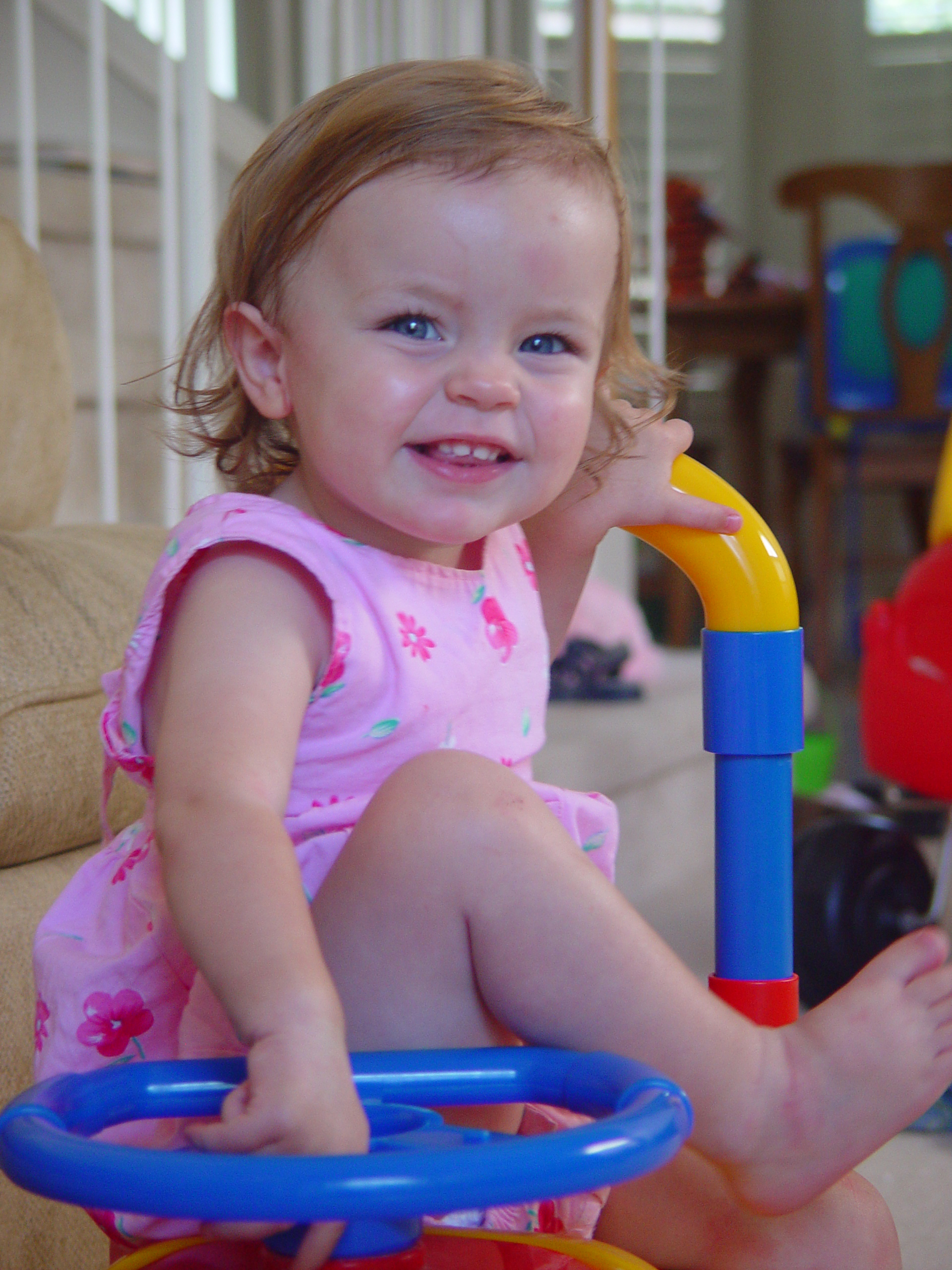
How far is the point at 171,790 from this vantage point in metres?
0.53

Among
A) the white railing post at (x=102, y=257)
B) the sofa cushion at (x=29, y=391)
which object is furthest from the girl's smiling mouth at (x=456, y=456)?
the white railing post at (x=102, y=257)

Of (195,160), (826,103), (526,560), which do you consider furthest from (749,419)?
(526,560)

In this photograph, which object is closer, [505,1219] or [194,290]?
[505,1219]

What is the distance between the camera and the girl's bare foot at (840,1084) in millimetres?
568

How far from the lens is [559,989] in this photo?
0.54 meters

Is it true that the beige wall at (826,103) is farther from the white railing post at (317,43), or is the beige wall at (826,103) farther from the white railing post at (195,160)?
the white railing post at (195,160)

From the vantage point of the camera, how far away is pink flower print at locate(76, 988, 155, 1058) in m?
0.64

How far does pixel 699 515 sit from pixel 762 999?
26 cm

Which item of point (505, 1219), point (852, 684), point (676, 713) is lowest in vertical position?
point (852, 684)

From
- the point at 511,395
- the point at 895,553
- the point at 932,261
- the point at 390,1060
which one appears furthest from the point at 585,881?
the point at 895,553

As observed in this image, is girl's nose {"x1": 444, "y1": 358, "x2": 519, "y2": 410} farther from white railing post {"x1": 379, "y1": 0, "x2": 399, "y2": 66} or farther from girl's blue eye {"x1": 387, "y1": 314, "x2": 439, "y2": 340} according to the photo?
white railing post {"x1": 379, "y1": 0, "x2": 399, "y2": 66}

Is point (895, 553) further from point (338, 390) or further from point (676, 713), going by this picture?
point (338, 390)

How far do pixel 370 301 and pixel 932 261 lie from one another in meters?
3.09

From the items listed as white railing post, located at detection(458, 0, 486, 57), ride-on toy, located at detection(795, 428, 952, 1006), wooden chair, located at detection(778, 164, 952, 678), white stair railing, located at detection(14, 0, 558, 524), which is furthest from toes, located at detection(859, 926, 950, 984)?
wooden chair, located at detection(778, 164, 952, 678)
